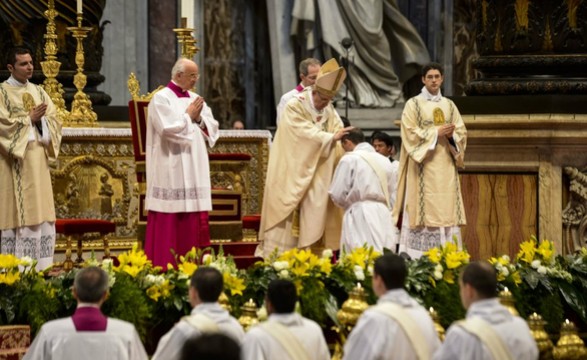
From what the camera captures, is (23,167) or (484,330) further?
(23,167)

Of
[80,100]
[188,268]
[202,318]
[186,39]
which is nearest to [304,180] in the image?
[186,39]

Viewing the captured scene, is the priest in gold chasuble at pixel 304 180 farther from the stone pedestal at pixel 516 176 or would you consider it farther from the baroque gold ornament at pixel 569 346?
the baroque gold ornament at pixel 569 346

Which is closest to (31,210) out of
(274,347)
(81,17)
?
(81,17)

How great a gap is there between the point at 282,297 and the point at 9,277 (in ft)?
7.46

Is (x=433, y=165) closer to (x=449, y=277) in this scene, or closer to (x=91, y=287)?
(x=449, y=277)

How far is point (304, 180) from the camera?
1166cm

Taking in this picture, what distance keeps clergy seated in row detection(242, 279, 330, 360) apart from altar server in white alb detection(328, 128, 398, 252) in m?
4.04

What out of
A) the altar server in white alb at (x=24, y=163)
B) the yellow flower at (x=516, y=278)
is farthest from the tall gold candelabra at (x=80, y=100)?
the yellow flower at (x=516, y=278)

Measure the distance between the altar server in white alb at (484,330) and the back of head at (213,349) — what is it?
1955mm

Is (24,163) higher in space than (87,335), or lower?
higher

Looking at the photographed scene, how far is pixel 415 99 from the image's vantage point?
12.1 meters

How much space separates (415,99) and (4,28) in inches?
175

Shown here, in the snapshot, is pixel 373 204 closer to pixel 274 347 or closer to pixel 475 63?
pixel 475 63

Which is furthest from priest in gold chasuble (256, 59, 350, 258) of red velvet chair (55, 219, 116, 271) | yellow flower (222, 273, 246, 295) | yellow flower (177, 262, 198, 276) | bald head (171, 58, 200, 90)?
yellow flower (222, 273, 246, 295)
